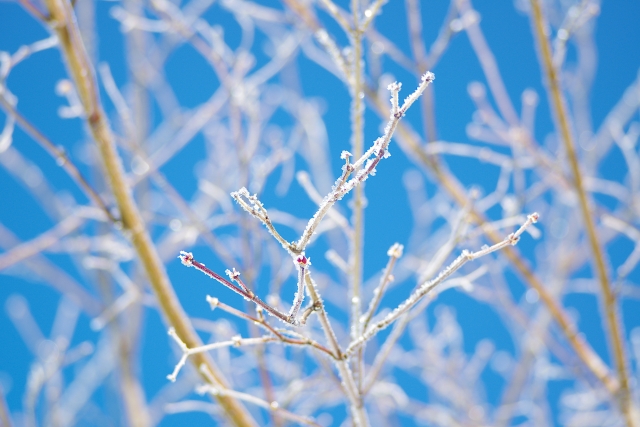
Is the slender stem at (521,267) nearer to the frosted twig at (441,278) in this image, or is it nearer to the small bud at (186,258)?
the frosted twig at (441,278)

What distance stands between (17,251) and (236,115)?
2.41 ft

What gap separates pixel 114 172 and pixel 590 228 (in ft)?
4.11

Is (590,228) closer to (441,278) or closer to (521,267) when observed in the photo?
(521,267)

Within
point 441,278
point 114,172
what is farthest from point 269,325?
point 114,172

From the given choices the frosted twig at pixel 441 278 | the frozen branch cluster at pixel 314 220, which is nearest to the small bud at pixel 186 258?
the frozen branch cluster at pixel 314 220

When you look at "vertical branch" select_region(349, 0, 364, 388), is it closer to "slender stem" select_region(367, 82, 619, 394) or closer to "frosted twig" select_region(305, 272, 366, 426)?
"frosted twig" select_region(305, 272, 366, 426)

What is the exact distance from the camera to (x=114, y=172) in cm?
127

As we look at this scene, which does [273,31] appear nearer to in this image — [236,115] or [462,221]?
[236,115]

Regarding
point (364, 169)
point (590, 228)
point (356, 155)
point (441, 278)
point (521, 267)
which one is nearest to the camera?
point (364, 169)

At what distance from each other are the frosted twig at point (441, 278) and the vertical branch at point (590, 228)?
0.88 m

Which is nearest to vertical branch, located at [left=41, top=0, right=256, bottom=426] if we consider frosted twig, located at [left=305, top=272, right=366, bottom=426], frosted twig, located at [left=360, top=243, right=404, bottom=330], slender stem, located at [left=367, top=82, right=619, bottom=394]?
frosted twig, located at [left=305, top=272, right=366, bottom=426]

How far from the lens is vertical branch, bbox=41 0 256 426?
121 centimetres

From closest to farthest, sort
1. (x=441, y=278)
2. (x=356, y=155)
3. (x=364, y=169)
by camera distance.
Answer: (x=364, y=169) < (x=441, y=278) < (x=356, y=155)

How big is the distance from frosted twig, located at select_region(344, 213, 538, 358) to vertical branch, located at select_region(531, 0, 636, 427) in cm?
88
